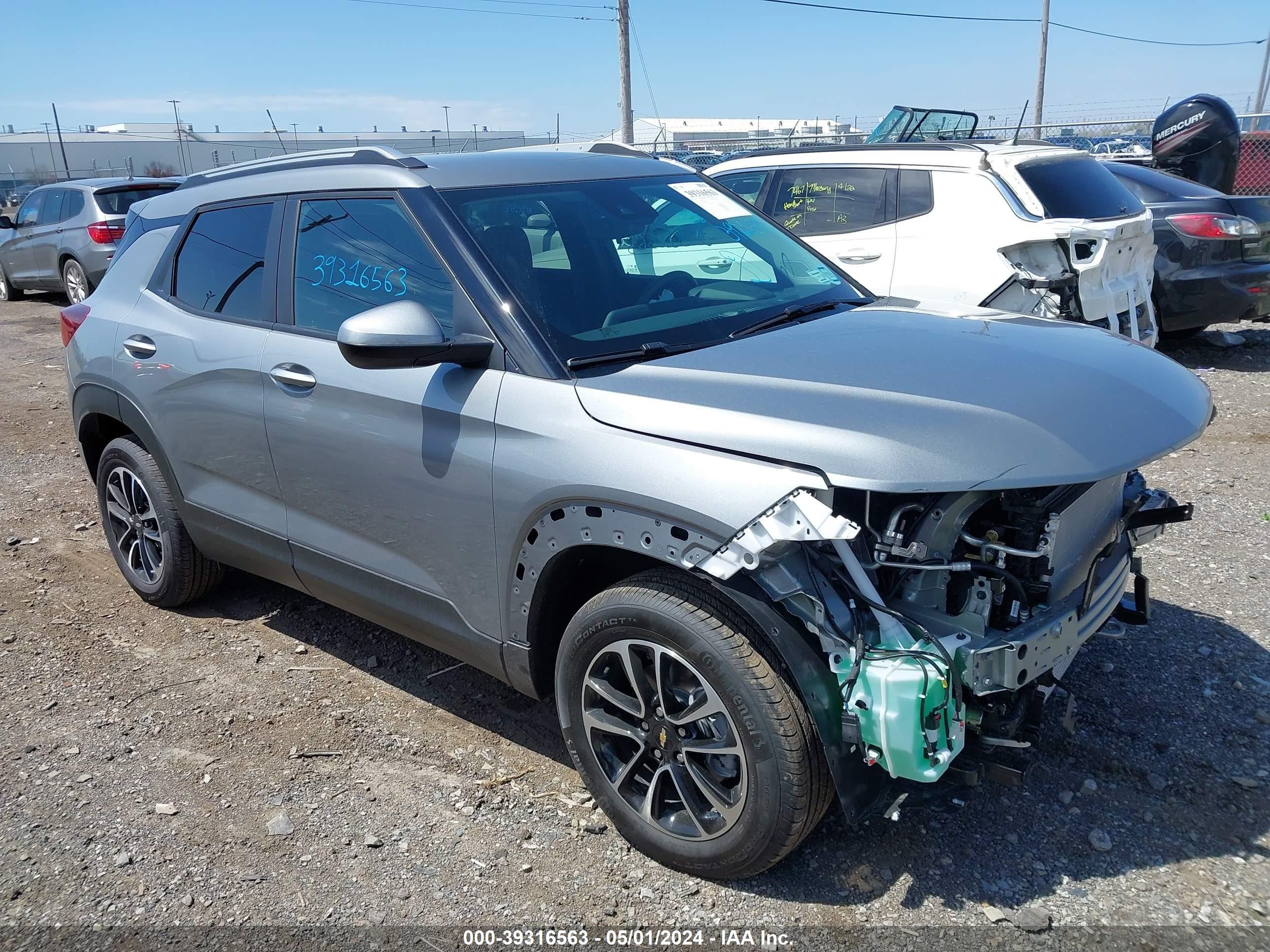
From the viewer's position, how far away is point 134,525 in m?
4.77

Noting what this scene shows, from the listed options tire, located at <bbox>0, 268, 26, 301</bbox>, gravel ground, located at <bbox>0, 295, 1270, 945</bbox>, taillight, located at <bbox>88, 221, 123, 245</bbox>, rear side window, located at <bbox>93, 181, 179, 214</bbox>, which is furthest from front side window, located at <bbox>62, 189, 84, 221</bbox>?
gravel ground, located at <bbox>0, 295, 1270, 945</bbox>

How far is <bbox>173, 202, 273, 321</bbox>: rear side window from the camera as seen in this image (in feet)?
12.7

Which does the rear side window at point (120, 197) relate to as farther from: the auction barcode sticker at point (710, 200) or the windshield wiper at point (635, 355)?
the windshield wiper at point (635, 355)

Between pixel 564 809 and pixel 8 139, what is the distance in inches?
2939

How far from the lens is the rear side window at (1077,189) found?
682 centimetres

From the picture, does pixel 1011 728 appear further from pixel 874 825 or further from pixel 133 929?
pixel 133 929

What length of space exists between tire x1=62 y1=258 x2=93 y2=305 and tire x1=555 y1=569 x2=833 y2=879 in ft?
42.1

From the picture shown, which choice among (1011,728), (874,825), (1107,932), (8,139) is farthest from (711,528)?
(8,139)

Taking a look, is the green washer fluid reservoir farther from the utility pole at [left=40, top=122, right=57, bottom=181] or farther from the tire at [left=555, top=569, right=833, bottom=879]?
the utility pole at [left=40, top=122, right=57, bottom=181]

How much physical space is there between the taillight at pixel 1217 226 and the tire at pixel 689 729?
25.3 ft

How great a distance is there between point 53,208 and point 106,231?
169 cm

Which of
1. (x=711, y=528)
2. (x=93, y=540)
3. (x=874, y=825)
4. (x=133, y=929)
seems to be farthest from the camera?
(x=93, y=540)

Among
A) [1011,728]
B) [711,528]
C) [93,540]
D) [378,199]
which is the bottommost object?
[93,540]

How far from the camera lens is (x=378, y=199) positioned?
11.3 ft
